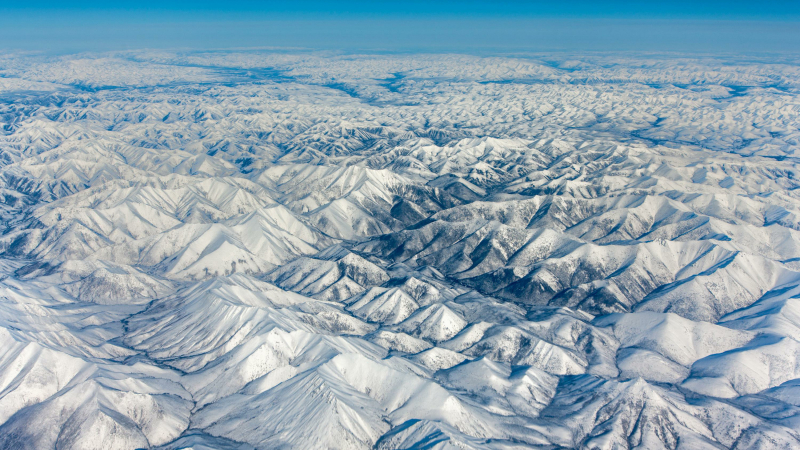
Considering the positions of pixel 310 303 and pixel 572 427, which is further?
pixel 310 303

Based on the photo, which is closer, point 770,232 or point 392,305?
point 392,305

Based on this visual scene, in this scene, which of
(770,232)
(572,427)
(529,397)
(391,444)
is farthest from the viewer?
(770,232)

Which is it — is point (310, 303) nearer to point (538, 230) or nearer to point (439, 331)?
point (439, 331)

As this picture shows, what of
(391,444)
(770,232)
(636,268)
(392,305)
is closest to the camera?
(391,444)

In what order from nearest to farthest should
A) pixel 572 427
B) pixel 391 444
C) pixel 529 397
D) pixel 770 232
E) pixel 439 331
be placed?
pixel 391 444 → pixel 572 427 → pixel 529 397 → pixel 439 331 → pixel 770 232

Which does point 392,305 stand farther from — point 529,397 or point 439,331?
point 529,397

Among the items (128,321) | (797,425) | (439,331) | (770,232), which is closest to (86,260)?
(128,321)

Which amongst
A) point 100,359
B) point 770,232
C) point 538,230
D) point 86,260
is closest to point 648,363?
point 538,230

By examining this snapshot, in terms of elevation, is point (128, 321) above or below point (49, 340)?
below

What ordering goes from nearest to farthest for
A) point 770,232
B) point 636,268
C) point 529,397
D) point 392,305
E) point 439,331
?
point 529,397 → point 439,331 → point 392,305 → point 636,268 → point 770,232
